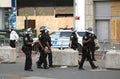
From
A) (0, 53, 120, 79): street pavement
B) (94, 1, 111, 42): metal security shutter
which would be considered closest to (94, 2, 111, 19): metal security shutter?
(94, 1, 111, 42): metal security shutter

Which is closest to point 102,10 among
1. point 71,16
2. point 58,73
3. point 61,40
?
point 71,16

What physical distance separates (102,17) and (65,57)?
1866 centimetres

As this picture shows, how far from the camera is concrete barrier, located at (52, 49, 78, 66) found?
63.9 ft

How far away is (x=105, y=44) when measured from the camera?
25.5m

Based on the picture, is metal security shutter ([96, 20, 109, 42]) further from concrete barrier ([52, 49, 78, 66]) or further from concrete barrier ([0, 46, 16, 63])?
concrete barrier ([52, 49, 78, 66])

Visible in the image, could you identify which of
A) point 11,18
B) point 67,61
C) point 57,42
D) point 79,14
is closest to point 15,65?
point 67,61

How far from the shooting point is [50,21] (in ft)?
142

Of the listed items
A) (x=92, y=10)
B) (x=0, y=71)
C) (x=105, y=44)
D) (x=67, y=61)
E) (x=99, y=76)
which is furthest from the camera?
(x=92, y=10)

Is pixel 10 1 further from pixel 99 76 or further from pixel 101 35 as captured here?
pixel 99 76

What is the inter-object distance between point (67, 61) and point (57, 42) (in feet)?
24.6

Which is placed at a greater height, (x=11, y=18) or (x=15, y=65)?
(x=11, y=18)

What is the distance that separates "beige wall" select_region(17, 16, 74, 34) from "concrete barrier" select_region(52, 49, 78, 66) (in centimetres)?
2301

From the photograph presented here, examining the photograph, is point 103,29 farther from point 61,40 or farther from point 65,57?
point 65,57

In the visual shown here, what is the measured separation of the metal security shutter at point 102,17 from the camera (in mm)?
37472
